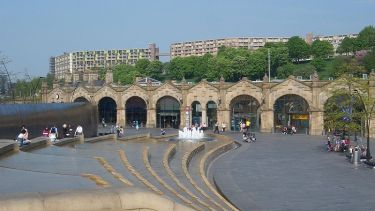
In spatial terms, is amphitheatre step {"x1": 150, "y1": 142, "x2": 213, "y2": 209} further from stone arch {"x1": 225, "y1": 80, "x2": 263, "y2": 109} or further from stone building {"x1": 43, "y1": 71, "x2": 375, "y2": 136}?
stone arch {"x1": 225, "y1": 80, "x2": 263, "y2": 109}

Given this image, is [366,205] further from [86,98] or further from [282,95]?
[86,98]

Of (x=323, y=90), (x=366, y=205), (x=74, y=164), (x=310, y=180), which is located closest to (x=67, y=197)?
(x=74, y=164)

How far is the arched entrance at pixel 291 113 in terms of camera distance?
217 feet

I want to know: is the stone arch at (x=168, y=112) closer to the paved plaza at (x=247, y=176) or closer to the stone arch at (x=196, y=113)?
the stone arch at (x=196, y=113)

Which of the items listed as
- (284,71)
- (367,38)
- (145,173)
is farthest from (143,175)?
(367,38)

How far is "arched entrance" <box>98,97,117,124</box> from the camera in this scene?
268 ft

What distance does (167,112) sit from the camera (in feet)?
252

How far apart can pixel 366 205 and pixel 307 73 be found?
10669cm

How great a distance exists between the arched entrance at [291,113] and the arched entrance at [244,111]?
2944 mm

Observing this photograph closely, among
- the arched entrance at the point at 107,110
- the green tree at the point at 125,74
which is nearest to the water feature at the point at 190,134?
the arched entrance at the point at 107,110

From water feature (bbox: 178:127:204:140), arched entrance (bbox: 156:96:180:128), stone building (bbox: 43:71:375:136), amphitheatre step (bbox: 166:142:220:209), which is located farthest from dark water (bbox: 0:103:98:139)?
arched entrance (bbox: 156:96:180:128)

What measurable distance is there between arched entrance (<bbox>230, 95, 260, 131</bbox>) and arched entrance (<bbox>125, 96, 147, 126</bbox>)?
14398 mm

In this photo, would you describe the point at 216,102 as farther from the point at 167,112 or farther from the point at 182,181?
the point at 182,181

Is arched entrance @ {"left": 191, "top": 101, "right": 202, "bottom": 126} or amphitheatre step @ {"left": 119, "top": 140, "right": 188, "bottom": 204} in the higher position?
arched entrance @ {"left": 191, "top": 101, "right": 202, "bottom": 126}
